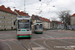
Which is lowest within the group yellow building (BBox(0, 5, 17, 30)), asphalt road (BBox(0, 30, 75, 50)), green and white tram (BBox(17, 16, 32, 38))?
asphalt road (BBox(0, 30, 75, 50))

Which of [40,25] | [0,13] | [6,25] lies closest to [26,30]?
[40,25]

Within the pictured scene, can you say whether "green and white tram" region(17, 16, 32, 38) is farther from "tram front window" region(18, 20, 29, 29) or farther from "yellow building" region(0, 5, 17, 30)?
"yellow building" region(0, 5, 17, 30)

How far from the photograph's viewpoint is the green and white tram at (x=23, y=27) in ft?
52.7

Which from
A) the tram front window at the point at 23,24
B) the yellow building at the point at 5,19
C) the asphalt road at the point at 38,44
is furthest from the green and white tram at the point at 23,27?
the yellow building at the point at 5,19

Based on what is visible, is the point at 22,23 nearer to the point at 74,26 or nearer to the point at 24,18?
the point at 24,18

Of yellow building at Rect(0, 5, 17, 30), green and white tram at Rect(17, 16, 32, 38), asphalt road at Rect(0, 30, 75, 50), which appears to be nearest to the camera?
asphalt road at Rect(0, 30, 75, 50)

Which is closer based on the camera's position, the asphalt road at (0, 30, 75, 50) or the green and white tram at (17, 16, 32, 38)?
the asphalt road at (0, 30, 75, 50)

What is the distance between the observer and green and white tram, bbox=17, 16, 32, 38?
1608cm

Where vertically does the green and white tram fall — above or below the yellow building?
below

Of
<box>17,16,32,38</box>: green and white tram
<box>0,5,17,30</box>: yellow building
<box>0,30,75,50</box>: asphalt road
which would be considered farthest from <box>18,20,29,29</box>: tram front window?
<box>0,5,17,30</box>: yellow building

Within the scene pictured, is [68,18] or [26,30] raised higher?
[68,18]

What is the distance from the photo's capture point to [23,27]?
16328 millimetres

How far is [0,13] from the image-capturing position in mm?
66250

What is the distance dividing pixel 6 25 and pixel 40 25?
48755 millimetres
